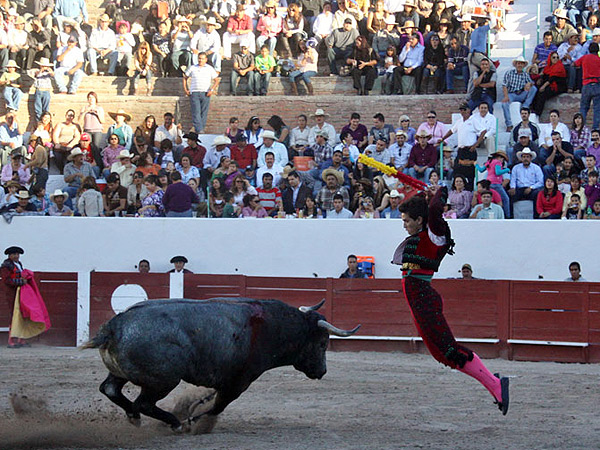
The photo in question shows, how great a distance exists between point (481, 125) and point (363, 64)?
3.25 m

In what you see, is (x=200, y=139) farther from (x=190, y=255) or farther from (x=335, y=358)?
(x=335, y=358)

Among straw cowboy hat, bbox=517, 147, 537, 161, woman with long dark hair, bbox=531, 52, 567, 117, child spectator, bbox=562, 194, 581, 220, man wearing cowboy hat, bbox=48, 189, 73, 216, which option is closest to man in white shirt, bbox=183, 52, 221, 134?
man wearing cowboy hat, bbox=48, 189, 73, 216

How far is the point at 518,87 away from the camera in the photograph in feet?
48.9

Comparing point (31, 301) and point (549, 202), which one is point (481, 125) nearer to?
point (549, 202)

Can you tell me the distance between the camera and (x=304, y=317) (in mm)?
7094

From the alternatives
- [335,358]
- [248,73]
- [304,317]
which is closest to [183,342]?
[304,317]

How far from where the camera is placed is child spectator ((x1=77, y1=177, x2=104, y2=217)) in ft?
45.0

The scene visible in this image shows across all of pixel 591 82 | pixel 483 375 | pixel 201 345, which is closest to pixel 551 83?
pixel 591 82

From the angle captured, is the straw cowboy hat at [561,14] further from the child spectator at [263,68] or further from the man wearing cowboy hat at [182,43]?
the man wearing cowboy hat at [182,43]

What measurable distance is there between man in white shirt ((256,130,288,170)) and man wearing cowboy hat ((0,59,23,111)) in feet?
16.3

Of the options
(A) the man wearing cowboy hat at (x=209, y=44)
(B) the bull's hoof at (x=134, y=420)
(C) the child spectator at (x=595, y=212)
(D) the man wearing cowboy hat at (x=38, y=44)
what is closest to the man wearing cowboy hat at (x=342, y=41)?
(A) the man wearing cowboy hat at (x=209, y=44)

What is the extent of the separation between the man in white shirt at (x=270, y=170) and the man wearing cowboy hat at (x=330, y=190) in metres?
0.72

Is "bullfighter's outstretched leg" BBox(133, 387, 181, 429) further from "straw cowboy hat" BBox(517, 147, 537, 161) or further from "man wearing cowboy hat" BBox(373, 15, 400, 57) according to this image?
"man wearing cowboy hat" BBox(373, 15, 400, 57)

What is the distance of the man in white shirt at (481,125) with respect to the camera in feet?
45.0
